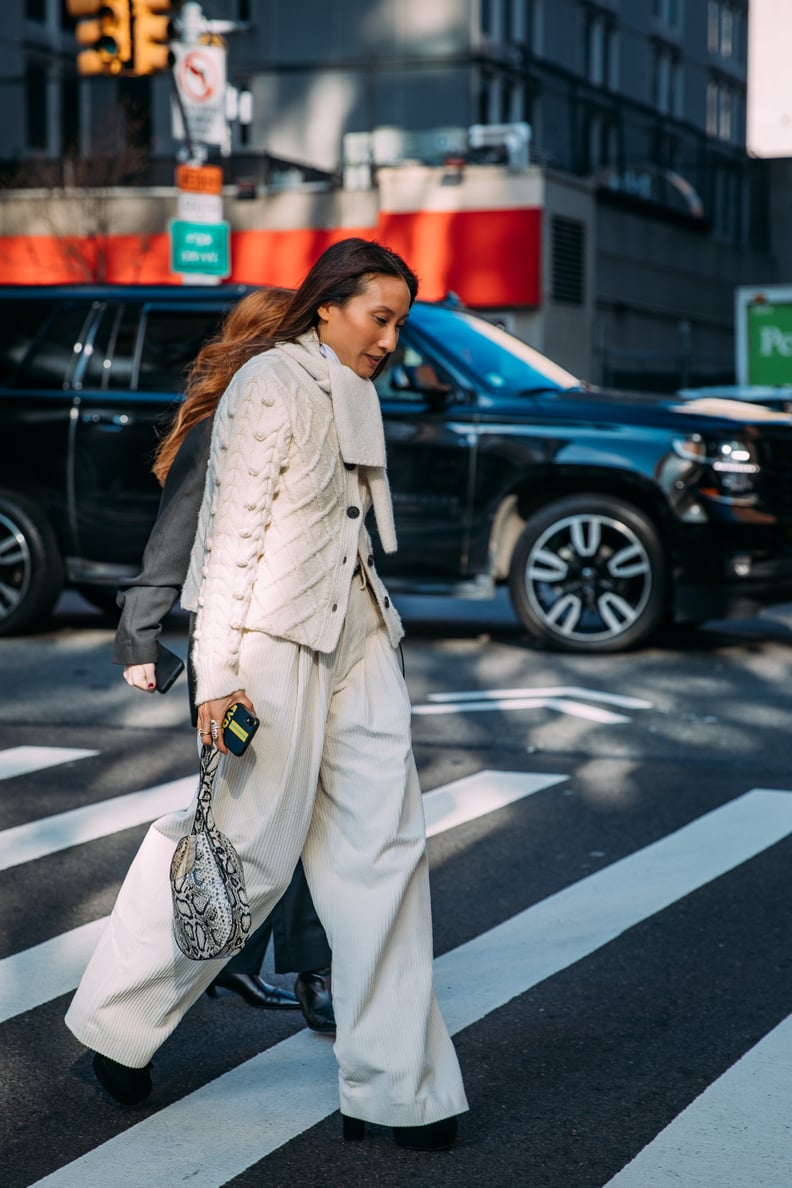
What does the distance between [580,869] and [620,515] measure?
171 inches

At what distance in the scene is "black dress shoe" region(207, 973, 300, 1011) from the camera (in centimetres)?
441

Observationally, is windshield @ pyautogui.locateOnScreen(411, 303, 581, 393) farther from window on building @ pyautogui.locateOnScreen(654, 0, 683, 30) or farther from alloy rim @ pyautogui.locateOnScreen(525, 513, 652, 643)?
window on building @ pyautogui.locateOnScreen(654, 0, 683, 30)

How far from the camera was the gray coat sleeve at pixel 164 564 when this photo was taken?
3855 millimetres

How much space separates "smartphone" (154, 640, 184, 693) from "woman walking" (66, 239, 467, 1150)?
10.3 inches

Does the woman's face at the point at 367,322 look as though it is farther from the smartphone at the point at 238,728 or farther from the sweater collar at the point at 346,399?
the smartphone at the point at 238,728

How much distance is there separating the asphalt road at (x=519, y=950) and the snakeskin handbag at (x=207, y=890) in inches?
13.6

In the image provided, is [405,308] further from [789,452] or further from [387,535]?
[789,452]

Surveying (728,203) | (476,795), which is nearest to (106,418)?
(476,795)

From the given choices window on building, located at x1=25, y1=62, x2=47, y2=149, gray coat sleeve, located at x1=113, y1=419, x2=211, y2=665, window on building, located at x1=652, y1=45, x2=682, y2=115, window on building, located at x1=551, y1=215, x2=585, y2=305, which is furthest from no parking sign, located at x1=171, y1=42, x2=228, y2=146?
window on building, located at x1=652, y1=45, x2=682, y2=115

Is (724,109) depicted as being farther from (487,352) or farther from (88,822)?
(88,822)

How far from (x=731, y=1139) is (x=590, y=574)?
256 inches

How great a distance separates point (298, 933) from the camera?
414cm

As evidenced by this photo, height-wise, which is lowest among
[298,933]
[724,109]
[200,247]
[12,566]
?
[298,933]

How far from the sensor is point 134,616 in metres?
3.87
